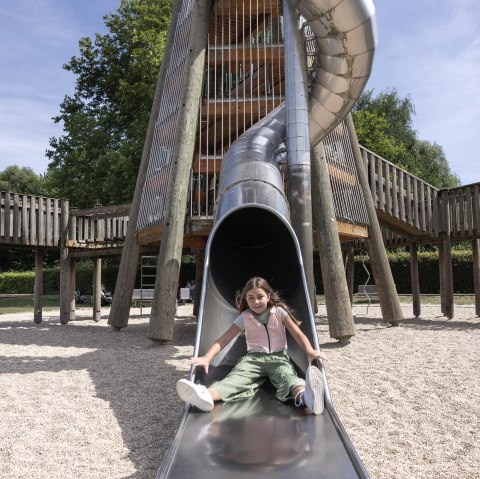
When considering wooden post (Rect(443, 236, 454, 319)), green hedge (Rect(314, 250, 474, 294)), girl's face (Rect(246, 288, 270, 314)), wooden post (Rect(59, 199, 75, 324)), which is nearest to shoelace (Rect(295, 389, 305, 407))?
girl's face (Rect(246, 288, 270, 314))

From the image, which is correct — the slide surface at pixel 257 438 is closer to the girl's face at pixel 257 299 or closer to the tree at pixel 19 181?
the girl's face at pixel 257 299

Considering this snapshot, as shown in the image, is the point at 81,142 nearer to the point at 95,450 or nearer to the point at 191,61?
the point at 191,61

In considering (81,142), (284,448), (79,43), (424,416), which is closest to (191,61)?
(424,416)

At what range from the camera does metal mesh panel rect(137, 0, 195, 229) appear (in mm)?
9000

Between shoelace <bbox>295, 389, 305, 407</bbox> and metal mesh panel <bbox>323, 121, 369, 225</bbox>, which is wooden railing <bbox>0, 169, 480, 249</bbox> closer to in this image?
metal mesh panel <bbox>323, 121, 369, 225</bbox>

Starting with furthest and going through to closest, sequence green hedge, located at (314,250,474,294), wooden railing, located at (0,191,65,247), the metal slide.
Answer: green hedge, located at (314,250,474,294)
wooden railing, located at (0,191,65,247)
the metal slide

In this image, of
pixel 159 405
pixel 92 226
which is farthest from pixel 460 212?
pixel 159 405

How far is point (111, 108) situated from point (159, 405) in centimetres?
2242

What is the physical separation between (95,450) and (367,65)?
→ 5639 millimetres

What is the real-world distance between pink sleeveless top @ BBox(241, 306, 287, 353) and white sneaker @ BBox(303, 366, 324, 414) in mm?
863

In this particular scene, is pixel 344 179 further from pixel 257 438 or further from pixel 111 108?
pixel 111 108

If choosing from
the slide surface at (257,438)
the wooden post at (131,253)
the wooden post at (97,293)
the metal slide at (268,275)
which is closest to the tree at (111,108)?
the wooden post at (97,293)

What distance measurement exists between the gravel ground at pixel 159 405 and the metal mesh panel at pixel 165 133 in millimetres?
2381

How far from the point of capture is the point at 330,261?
7.86 metres
